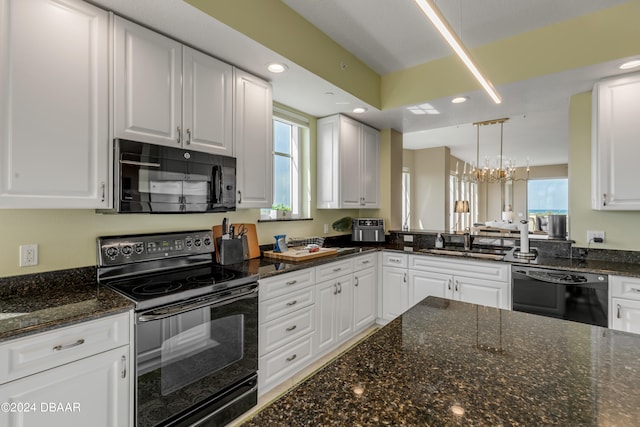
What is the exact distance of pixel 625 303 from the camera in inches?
87.2

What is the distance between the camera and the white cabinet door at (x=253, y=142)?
7.74 feet

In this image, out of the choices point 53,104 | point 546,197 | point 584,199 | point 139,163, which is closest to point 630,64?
point 584,199

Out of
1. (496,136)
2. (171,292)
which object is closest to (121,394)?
(171,292)

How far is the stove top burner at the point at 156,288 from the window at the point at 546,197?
36.4ft

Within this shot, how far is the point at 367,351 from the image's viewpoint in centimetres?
95

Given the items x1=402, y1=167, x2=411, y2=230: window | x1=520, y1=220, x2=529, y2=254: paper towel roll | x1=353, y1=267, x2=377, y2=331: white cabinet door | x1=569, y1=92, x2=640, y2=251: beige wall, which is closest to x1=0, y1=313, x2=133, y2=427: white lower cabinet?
x1=353, y1=267, x2=377, y2=331: white cabinet door

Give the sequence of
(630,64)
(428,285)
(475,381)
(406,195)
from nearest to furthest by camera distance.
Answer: (475,381)
(630,64)
(428,285)
(406,195)

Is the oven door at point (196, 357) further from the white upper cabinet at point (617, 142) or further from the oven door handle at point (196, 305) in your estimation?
the white upper cabinet at point (617, 142)

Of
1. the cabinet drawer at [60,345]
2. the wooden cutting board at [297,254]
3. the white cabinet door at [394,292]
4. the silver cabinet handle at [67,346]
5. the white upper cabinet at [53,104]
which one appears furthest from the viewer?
the white cabinet door at [394,292]

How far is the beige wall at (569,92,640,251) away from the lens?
2.67 metres

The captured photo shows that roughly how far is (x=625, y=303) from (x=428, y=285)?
1450 mm

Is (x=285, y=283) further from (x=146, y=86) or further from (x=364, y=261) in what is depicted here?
(x=146, y=86)

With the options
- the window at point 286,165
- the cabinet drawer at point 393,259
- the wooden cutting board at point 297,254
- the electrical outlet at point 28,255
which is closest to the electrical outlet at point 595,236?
the cabinet drawer at point 393,259

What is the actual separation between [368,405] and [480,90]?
2.89m
